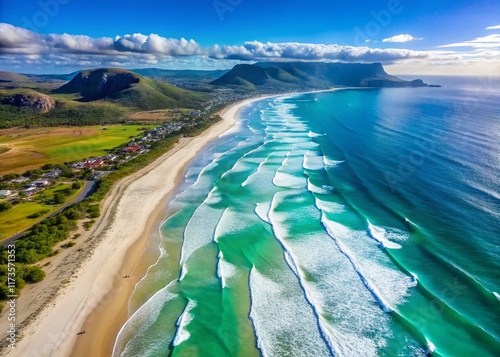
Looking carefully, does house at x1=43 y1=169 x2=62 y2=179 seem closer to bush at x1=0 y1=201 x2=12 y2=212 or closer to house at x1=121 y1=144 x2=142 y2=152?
bush at x1=0 y1=201 x2=12 y2=212

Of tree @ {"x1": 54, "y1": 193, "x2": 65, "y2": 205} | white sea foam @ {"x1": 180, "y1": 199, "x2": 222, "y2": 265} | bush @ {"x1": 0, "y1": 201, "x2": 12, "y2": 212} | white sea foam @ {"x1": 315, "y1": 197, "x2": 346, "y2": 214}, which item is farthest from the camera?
tree @ {"x1": 54, "y1": 193, "x2": 65, "y2": 205}

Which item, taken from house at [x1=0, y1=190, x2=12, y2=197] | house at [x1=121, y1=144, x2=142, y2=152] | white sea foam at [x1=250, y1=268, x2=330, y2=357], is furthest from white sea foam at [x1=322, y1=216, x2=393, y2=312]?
house at [x1=121, y1=144, x2=142, y2=152]

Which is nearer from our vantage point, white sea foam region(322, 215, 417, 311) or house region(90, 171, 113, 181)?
white sea foam region(322, 215, 417, 311)

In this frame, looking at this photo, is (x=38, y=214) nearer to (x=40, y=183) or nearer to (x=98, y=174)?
(x=40, y=183)

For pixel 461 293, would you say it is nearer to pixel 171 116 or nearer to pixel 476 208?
pixel 476 208

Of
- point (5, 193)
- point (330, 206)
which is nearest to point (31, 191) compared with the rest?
point (5, 193)

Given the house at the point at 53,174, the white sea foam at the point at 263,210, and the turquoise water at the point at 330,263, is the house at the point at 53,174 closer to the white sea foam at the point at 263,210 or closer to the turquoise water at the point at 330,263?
the turquoise water at the point at 330,263
